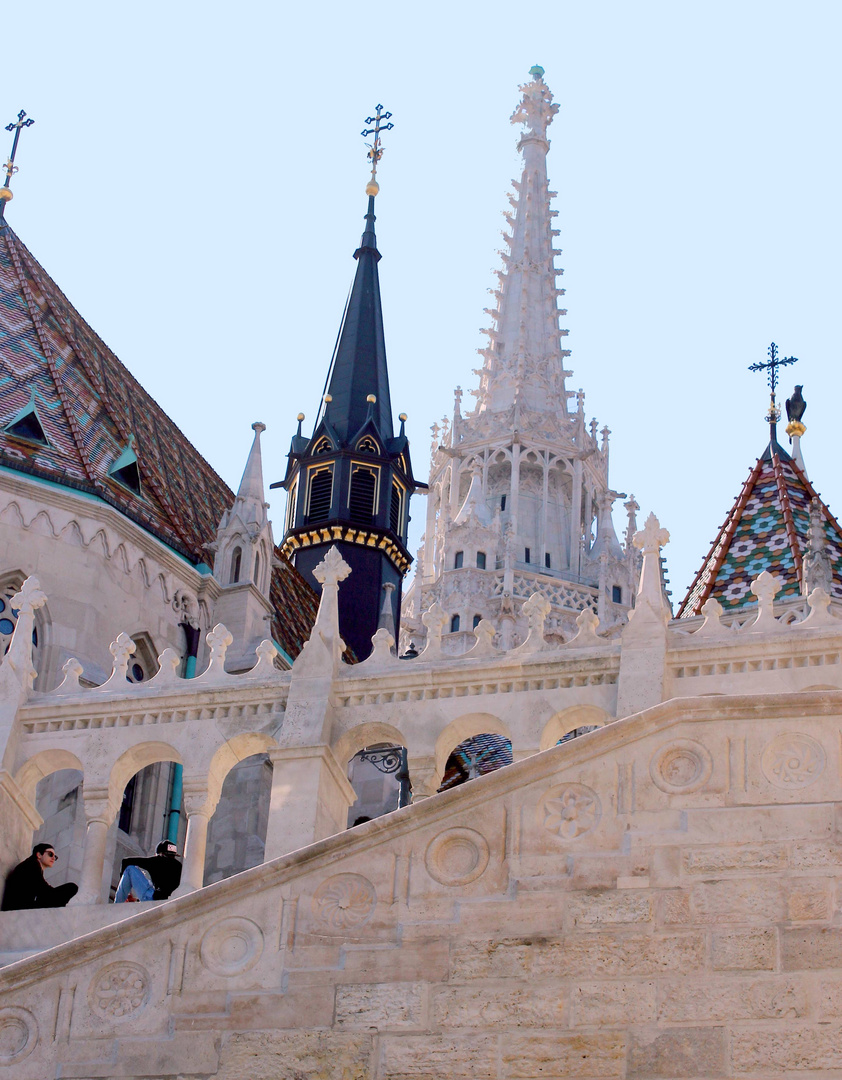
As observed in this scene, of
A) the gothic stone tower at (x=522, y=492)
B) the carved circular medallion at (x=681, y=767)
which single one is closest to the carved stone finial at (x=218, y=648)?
the carved circular medallion at (x=681, y=767)

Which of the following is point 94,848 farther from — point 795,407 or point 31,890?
point 795,407

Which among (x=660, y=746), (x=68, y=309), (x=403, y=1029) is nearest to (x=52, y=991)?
(x=403, y=1029)

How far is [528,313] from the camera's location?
180 ft

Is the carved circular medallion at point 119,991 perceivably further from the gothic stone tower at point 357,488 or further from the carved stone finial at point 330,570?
the gothic stone tower at point 357,488

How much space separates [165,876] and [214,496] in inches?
481

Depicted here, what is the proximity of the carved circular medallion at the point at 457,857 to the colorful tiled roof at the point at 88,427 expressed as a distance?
11.7 metres

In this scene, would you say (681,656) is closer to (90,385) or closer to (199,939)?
(199,939)

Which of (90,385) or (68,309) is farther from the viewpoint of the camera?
(68,309)

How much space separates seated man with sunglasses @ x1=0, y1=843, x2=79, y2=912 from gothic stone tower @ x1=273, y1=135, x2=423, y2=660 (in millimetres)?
19237

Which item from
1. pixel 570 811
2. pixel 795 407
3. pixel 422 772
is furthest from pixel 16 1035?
pixel 795 407

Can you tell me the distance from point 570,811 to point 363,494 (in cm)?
2762

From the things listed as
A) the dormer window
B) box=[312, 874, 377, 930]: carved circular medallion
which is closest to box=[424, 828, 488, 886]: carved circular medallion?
box=[312, 874, 377, 930]: carved circular medallion

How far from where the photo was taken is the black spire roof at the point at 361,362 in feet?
130

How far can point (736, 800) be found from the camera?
424 inches
